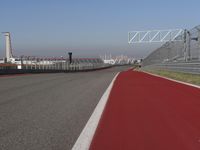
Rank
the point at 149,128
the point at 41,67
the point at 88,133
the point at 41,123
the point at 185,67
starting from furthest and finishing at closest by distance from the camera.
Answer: the point at 41,67 < the point at 185,67 < the point at 41,123 < the point at 149,128 < the point at 88,133

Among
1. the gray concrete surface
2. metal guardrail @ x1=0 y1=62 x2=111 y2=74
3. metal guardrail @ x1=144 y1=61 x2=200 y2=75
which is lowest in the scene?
metal guardrail @ x1=0 y1=62 x2=111 y2=74

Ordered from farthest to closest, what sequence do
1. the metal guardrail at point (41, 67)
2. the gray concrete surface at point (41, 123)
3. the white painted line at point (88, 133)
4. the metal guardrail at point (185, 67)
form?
the metal guardrail at point (41, 67), the metal guardrail at point (185, 67), the gray concrete surface at point (41, 123), the white painted line at point (88, 133)

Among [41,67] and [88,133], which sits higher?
[88,133]

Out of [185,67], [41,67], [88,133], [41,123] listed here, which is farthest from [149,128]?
[41,67]

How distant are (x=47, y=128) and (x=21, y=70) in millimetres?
39449

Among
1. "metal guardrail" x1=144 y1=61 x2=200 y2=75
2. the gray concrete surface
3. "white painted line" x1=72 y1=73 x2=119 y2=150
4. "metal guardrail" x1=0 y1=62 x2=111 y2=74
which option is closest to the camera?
"white painted line" x1=72 y1=73 x2=119 y2=150

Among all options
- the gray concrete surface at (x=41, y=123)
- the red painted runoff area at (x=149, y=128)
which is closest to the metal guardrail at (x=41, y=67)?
the gray concrete surface at (x=41, y=123)

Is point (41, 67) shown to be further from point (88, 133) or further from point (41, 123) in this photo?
point (88, 133)

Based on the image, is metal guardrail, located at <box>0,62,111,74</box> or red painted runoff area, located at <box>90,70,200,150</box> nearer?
red painted runoff area, located at <box>90,70,200,150</box>

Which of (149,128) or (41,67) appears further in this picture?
(41,67)

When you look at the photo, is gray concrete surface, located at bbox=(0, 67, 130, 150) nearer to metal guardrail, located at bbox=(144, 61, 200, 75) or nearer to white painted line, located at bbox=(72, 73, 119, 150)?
white painted line, located at bbox=(72, 73, 119, 150)

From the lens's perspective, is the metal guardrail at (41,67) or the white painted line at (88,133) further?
the metal guardrail at (41,67)

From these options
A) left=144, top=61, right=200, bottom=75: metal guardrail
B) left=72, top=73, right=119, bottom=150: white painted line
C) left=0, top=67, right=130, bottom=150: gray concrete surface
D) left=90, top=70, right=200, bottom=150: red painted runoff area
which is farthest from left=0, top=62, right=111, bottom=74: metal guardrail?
left=72, top=73, right=119, bottom=150: white painted line

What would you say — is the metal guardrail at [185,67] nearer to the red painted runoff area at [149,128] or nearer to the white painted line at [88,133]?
the red painted runoff area at [149,128]
